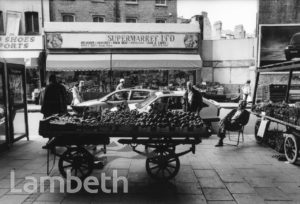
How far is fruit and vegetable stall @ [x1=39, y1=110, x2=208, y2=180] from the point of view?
18.3 ft

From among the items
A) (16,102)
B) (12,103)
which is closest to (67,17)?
(16,102)

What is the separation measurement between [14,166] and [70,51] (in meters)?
16.0

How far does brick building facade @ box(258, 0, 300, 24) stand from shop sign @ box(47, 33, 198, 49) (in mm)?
4868

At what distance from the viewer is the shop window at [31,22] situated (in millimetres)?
23781

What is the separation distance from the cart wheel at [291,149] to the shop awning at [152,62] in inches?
585

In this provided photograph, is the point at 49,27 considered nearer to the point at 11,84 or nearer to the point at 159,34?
the point at 159,34

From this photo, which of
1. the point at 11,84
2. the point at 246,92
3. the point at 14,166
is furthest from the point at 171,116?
the point at 246,92

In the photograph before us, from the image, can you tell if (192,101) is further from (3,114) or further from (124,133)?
(3,114)

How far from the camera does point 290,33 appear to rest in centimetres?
2139

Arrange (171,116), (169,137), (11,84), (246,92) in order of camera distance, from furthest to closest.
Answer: (246,92) → (11,84) → (171,116) → (169,137)

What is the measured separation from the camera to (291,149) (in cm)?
707

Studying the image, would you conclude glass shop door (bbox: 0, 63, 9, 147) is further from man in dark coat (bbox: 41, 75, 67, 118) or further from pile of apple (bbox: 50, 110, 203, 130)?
pile of apple (bbox: 50, 110, 203, 130)

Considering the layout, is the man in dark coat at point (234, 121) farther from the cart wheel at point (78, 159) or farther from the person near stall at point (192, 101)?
the cart wheel at point (78, 159)

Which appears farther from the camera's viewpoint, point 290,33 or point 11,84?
point 290,33
